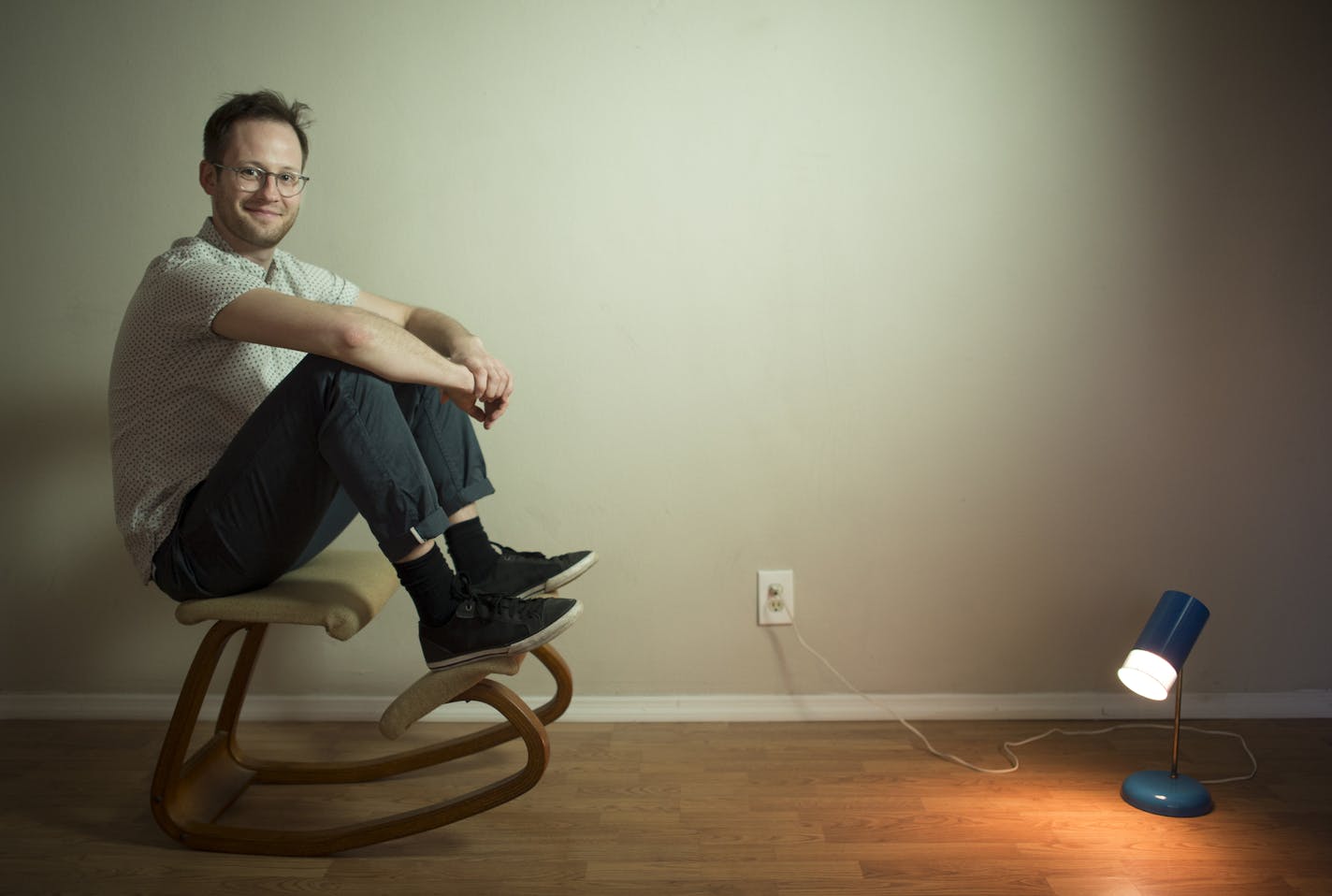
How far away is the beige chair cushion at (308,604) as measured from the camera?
1.57 metres

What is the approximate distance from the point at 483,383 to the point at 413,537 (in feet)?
1.01

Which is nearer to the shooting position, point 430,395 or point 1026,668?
point 430,395

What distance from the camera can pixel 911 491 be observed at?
2.23 meters

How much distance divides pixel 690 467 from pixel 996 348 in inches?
27.8

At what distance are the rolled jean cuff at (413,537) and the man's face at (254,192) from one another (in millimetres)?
630

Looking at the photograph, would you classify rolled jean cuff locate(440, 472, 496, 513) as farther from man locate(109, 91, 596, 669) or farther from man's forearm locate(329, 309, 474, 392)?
man's forearm locate(329, 309, 474, 392)

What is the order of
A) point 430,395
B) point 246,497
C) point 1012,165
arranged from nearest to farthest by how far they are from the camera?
→ point 246,497, point 430,395, point 1012,165

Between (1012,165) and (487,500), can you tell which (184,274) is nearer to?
(487,500)

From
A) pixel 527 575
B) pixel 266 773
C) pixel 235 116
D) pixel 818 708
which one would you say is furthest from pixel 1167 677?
pixel 235 116

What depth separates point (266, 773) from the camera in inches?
75.1

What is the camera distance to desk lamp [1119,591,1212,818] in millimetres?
1803

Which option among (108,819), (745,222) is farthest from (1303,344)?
(108,819)

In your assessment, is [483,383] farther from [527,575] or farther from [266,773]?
[266,773]

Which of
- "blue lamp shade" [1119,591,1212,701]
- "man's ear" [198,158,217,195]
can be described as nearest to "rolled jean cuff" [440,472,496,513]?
"man's ear" [198,158,217,195]
